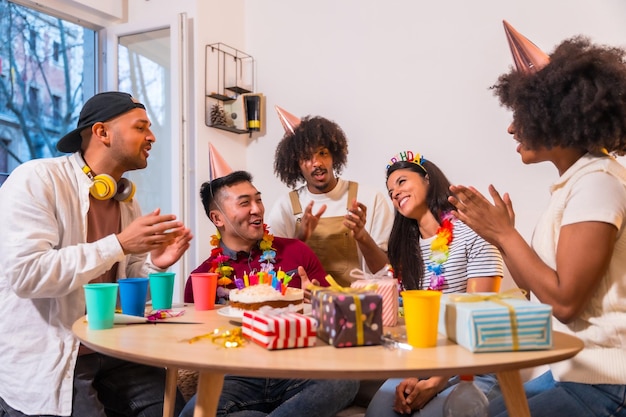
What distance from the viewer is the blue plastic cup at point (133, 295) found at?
69.0 inches

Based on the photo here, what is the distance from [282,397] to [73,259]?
91 centimetres

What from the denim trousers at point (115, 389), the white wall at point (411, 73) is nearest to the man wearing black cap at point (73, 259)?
the denim trousers at point (115, 389)

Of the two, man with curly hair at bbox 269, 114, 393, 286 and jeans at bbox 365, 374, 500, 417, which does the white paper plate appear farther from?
man with curly hair at bbox 269, 114, 393, 286

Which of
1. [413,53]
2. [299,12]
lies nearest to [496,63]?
[413,53]

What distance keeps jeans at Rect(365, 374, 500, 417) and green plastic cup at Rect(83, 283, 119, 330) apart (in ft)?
3.33

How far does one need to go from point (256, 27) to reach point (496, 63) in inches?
81.2

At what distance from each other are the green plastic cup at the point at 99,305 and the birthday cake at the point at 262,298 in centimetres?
37

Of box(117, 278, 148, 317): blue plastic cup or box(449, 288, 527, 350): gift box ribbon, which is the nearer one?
box(449, 288, 527, 350): gift box ribbon

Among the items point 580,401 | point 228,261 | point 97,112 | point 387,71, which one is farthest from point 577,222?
point 387,71

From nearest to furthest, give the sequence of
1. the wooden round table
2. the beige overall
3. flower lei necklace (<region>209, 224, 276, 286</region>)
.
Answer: the wooden round table → flower lei necklace (<region>209, 224, 276, 286</region>) → the beige overall

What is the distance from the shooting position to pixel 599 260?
1.42m

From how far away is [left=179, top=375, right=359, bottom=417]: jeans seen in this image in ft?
6.39

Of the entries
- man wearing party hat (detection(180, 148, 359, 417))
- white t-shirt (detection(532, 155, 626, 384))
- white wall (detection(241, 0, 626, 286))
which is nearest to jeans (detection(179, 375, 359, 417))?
man wearing party hat (detection(180, 148, 359, 417))

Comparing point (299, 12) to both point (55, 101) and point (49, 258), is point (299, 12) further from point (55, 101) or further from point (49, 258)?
point (49, 258)
